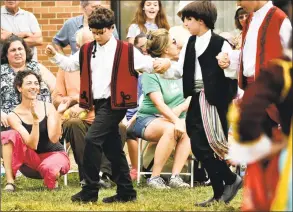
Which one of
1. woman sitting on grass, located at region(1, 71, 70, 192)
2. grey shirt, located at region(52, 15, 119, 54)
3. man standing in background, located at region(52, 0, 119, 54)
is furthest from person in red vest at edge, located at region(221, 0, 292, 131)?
grey shirt, located at region(52, 15, 119, 54)

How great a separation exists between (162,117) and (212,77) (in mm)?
2467

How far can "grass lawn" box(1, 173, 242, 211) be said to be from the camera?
25.5 ft

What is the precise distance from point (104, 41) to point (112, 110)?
0.59m

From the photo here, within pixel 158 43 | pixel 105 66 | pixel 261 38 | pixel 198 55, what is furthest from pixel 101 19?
pixel 158 43

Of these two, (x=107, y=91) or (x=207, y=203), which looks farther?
(x=107, y=91)

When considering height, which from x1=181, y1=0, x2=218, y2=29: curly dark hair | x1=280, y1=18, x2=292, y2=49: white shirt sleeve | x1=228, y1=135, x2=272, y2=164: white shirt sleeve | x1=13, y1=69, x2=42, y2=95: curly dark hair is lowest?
x1=13, y1=69, x2=42, y2=95: curly dark hair

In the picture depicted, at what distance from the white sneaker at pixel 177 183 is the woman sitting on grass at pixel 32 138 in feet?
3.46

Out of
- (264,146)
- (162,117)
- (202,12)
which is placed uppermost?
(202,12)

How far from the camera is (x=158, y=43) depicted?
10.0 metres

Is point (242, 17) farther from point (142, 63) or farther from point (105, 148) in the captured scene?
point (105, 148)

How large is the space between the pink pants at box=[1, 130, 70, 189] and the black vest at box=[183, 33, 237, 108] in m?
2.12

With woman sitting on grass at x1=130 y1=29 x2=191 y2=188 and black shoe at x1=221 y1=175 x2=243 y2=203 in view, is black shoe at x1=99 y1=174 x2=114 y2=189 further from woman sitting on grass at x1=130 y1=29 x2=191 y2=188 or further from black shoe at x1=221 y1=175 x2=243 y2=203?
black shoe at x1=221 y1=175 x2=243 y2=203

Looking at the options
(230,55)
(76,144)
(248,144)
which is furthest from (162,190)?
(248,144)

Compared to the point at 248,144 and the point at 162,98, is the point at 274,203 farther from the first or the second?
the point at 162,98
